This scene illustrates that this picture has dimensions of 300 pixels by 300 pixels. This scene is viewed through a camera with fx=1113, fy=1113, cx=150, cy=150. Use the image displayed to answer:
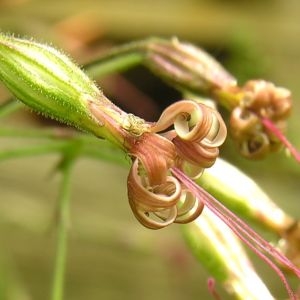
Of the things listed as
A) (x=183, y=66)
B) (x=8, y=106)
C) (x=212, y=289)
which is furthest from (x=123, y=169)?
(x=212, y=289)

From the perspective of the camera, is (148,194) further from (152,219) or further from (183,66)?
(183,66)

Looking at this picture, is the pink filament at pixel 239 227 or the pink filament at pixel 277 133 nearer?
the pink filament at pixel 239 227

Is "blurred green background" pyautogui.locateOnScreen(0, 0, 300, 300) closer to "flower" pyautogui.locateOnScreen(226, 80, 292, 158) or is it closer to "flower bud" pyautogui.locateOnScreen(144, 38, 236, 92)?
"flower bud" pyautogui.locateOnScreen(144, 38, 236, 92)

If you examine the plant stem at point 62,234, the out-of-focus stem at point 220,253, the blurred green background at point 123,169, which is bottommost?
the out-of-focus stem at point 220,253

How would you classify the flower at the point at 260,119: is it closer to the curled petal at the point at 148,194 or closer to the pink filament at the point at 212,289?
the pink filament at the point at 212,289

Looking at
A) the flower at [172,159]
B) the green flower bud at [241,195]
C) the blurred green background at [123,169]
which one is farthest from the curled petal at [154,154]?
the blurred green background at [123,169]
